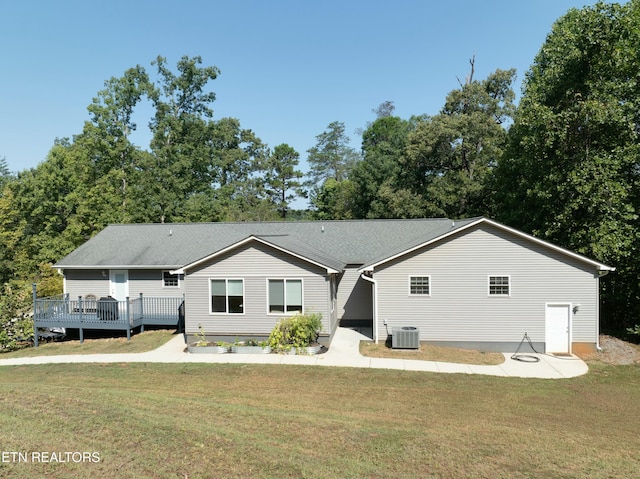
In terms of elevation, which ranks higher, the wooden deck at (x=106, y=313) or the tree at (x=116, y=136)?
the tree at (x=116, y=136)

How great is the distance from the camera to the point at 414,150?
3375 centimetres

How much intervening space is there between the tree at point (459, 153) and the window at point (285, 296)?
20.1 metres

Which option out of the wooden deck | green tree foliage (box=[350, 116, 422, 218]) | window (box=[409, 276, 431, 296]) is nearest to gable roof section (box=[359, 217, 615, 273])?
window (box=[409, 276, 431, 296])

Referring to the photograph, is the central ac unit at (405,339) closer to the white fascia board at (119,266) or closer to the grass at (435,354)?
the grass at (435,354)

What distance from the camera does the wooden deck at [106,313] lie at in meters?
17.8

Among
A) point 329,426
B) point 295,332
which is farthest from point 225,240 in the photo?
point 329,426

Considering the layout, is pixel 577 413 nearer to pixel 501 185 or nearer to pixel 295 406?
pixel 295 406

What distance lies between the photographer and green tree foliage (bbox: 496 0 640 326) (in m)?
18.1

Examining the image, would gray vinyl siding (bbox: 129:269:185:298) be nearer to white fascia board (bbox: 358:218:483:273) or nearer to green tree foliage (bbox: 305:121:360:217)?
white fascia board (bbox: 358:218:483:273)

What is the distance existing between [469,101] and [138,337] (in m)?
30.7

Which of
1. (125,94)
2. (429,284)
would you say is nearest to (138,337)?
(429,284)

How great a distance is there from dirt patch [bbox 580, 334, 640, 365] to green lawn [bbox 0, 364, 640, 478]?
2.24 metres

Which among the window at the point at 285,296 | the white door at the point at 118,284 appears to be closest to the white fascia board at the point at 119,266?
the white door at the point at 118,284

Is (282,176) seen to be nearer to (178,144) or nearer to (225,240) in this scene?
(178,144)
